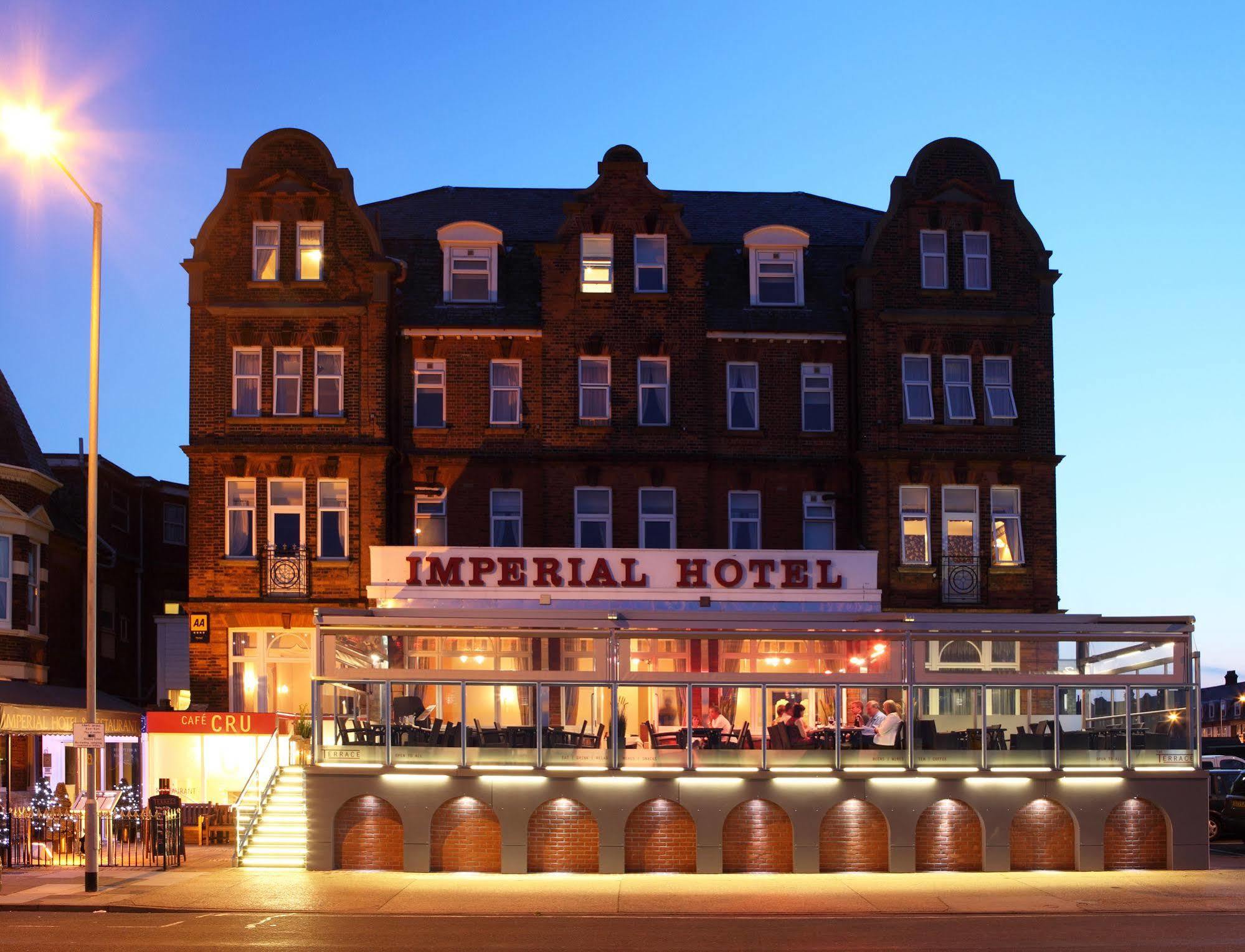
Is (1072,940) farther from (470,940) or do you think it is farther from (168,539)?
(168,539)

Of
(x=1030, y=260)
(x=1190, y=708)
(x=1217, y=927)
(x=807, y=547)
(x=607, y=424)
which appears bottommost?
(x=1217, y=927)

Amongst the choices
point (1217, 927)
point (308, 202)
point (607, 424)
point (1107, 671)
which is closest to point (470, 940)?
point (1217, 927)

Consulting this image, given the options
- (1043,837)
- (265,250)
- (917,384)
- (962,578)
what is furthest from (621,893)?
(265,250)

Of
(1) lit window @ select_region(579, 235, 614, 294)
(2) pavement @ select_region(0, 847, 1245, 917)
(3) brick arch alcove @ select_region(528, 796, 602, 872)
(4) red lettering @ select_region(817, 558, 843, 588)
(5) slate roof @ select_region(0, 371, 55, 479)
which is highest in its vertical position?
(1) lit window @ select_region(579, 235, 614, 294)

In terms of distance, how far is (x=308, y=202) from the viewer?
1481 inches

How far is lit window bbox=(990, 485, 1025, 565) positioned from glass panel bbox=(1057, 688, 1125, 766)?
932 cm

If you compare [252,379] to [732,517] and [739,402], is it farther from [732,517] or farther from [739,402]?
[732,517]

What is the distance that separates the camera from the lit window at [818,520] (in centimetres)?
3850

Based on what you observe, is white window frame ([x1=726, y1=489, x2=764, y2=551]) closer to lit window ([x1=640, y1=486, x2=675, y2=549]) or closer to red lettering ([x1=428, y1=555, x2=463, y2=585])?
lit window ([x1=640, y1=486, x2=675, y2=549])

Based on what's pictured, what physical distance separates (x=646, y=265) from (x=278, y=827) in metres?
16.7

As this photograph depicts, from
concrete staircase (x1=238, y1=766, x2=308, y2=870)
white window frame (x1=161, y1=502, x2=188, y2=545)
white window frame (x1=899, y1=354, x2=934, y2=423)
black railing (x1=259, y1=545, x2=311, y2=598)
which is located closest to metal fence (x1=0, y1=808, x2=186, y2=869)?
concrete staircase (x1=238, y1=766, x2=308, y2=870)

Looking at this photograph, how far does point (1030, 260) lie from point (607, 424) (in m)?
11.2

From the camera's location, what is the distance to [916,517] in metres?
38.0

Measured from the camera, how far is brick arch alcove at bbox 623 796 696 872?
27.6m
